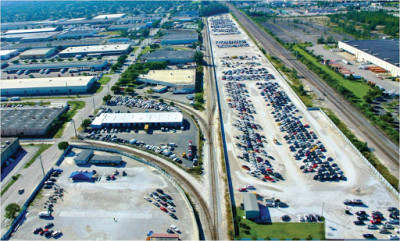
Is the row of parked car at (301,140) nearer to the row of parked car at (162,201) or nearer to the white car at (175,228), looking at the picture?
the row of parked car at (162,201)

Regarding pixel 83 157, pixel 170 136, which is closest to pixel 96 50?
pixel 170 136

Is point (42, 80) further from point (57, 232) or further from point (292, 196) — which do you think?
point (292, 196)

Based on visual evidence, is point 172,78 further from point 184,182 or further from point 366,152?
point 366,152

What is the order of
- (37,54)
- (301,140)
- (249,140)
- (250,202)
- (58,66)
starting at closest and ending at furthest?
(250,202) < (301,140) < (249,140) < (58,66) < (37,54)

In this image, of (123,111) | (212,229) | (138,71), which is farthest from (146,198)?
(138,71)

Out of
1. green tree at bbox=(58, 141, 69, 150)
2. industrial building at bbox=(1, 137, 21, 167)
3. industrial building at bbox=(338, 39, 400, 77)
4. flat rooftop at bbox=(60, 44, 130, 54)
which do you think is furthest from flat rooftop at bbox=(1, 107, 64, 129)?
industrial building at bbox=(338, 39, 400, 77)

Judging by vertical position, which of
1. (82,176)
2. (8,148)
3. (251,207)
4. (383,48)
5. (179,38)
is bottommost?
(251,207)
